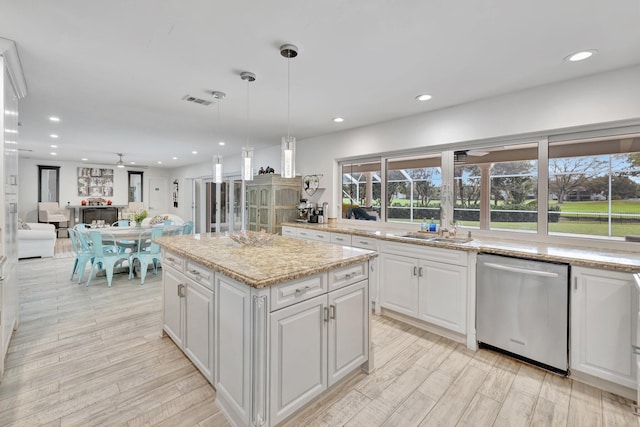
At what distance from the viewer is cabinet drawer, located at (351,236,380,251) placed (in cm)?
334

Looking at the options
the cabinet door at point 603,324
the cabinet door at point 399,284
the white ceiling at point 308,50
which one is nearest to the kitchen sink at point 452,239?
the cabinet door at point 399,284

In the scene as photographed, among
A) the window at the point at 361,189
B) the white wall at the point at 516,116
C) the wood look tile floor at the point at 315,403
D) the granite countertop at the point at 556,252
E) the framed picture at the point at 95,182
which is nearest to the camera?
the wood look tile floor at the point at 315,403

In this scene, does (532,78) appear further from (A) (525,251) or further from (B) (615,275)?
(B) (615,275)

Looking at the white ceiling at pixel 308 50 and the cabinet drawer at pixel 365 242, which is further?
the cabinet drawer at pixel 365 242

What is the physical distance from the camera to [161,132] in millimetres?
4977

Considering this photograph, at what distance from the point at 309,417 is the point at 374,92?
2.86 meters

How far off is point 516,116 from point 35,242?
27.3 feet

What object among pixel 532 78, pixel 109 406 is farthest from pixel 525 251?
pixel 109 406

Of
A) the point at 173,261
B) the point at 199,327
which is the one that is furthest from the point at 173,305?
Result: the point at 199,327

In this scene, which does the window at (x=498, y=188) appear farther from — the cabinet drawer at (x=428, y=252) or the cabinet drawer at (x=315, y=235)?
the cabinet drawer at (x=315, y=235)

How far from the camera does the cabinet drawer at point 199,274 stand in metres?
1.89

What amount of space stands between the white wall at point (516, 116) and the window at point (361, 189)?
26cm

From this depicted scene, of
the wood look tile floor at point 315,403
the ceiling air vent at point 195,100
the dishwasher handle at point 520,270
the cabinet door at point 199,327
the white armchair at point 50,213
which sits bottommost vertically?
the wood look tile floor at point 315,403

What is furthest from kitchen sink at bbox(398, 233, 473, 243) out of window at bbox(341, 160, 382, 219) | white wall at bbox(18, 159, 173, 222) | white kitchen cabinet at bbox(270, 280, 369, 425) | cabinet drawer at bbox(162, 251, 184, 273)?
white wall at bbox(18, 159, 173, 222)
